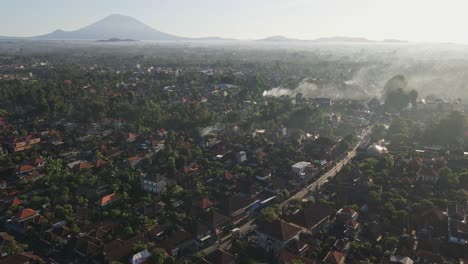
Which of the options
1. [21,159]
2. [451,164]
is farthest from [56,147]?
[451,164]

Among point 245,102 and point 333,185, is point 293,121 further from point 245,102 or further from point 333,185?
point 333,185

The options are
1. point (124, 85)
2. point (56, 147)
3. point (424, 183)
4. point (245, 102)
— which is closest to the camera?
point (424, 183)

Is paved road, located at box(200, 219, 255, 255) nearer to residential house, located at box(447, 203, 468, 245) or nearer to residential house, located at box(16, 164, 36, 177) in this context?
residential house, located at box(447, 203, 468, 245)

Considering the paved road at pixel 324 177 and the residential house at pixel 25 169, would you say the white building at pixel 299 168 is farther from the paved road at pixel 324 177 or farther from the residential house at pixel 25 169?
the residential house at pixel 25 169

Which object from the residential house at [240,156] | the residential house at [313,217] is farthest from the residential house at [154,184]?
the residential house at [313,217]

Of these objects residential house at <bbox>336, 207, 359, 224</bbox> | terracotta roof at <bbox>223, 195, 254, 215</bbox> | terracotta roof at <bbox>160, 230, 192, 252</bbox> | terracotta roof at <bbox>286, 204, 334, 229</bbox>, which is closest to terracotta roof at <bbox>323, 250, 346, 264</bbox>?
terracotta roof at <bbox>286, 204, 334, 229</bbox>

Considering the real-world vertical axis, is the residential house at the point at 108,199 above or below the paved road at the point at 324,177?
above

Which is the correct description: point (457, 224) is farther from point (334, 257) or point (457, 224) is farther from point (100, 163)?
point (100, 163)
